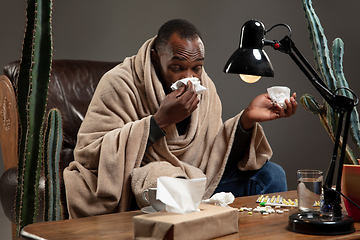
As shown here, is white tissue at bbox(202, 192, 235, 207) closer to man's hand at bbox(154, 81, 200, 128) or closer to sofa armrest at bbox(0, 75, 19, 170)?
man's hand at bbox(154, 81, 200, 128)

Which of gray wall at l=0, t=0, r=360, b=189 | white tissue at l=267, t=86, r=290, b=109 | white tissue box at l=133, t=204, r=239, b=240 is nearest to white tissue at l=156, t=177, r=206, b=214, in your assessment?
white tissue box at l=133, t=204, r=239, b=240

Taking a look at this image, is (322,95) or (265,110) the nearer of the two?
(322,95)

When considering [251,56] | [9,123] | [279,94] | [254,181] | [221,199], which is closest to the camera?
[251,56]

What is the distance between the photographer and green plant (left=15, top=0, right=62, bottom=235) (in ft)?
3.39

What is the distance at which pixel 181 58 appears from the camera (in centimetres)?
165

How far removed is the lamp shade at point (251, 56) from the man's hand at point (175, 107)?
548 mm

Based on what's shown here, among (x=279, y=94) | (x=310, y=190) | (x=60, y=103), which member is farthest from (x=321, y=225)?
(x=60, y=103)

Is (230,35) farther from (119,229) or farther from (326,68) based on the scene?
(119,229)

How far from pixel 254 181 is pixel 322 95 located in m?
0.82

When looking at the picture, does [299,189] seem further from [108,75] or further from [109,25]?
[109,25]

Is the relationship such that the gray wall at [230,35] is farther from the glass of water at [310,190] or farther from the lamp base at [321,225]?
the lamp base at [321,225]

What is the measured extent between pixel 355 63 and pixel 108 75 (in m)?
2.39

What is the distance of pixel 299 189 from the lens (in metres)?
1.06

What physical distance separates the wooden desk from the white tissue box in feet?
0.12
